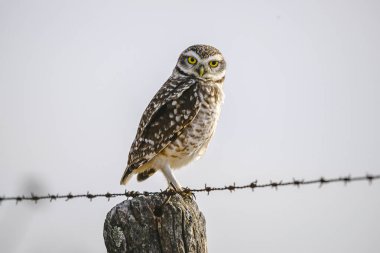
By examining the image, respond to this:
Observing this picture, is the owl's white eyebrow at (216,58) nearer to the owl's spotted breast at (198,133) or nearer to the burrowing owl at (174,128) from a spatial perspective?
the burrowing owl at (174,128)

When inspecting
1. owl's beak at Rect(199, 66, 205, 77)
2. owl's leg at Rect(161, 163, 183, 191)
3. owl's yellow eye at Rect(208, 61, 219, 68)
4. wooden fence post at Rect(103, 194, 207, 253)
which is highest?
owl's yellow eye at Rect(208, 61, 219, 68)

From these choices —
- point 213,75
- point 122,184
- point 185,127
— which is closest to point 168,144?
point 185,127

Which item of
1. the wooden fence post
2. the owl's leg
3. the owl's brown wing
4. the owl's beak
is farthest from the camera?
the owl's beak

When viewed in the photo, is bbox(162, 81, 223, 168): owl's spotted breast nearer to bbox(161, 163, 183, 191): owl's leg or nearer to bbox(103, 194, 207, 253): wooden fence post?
bbox(161, 163, 183, 191): owl's leg

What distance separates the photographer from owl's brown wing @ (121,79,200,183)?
7.73 metres

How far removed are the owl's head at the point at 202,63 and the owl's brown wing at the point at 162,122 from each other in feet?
1.63

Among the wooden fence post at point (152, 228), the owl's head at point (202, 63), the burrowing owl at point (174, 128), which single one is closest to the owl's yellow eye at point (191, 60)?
the owl's head at point (202, 63)

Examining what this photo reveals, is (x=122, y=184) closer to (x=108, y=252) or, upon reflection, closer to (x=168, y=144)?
(x=168, y=144)

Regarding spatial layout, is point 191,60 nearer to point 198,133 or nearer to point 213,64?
point 213,64

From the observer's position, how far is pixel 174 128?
773 cm

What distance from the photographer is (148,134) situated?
789cm

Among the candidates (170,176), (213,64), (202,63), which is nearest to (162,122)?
(170,176)

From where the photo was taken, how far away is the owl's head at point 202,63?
854 centimetres

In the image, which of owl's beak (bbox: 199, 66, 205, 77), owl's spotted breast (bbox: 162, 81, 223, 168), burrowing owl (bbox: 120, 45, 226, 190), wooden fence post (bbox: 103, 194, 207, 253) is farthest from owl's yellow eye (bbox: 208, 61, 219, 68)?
wooden fence post (bbox: 103, 194, 207, 253)
